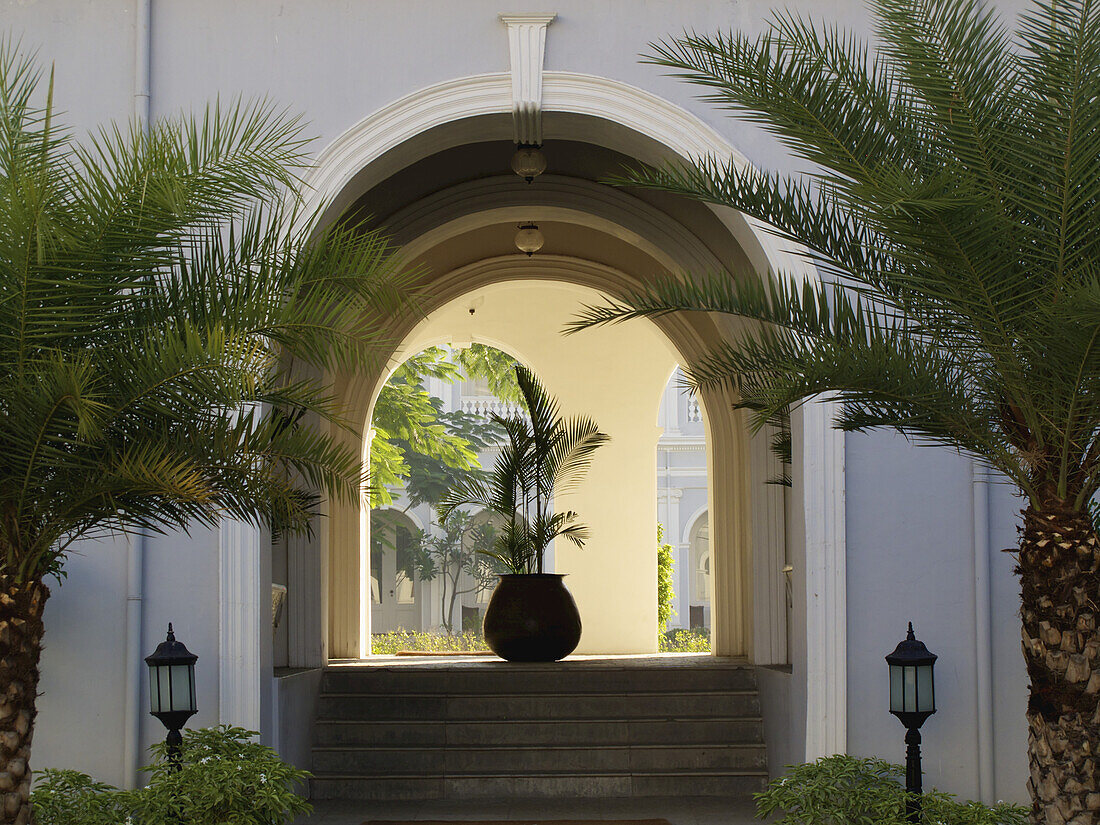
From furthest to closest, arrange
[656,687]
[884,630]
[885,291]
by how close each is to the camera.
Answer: [656,687], [884,630], [885,291]

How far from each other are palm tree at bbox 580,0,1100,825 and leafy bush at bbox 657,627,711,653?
10284 mm

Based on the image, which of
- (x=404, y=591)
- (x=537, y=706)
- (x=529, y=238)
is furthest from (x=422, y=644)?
(x=404, y=591)

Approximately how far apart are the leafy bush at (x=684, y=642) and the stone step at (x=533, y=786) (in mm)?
6679

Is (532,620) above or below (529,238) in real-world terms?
below

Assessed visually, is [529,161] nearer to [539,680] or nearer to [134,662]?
[539,680]

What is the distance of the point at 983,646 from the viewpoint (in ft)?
23.2

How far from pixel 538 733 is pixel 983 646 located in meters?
3.25

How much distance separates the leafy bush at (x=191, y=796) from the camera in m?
5.75

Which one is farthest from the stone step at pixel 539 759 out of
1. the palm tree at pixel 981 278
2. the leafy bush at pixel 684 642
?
the leafy bush at pixel 684 642

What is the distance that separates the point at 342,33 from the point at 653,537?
9.10 meters

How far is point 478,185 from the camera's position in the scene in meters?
10.4

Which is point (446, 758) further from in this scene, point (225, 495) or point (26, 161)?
point (26, 161)

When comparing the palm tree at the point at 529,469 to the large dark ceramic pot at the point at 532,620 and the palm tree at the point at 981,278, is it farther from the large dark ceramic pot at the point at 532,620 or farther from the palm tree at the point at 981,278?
the palm tree at the point at 981,278

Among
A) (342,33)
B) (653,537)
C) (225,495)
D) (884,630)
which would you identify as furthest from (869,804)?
(653,537)
